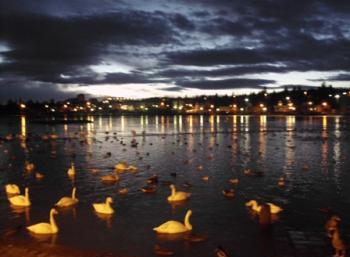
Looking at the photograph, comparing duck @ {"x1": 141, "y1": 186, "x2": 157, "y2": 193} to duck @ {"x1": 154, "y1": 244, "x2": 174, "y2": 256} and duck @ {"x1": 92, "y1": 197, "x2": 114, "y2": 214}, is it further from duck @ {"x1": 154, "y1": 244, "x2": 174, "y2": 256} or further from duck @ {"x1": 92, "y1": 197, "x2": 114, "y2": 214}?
duck @ {"x1": 154, "y1": 244, "x2": 174, "y2": 256}

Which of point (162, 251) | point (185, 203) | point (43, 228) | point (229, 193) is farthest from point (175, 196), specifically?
point (43, 228)

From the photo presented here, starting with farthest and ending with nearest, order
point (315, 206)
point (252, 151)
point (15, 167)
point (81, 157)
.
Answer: point (252, 151), point (81, 157), point (15, 167), point (315, 206)

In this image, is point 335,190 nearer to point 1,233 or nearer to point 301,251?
point 301,251

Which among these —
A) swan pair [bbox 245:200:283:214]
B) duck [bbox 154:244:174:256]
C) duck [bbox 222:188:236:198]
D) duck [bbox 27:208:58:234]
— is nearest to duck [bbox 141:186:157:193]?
duck [bbox 222:188:236:198]

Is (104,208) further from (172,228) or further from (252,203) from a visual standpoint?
(252,203)

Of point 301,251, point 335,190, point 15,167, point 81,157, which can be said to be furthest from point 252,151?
point 301,251

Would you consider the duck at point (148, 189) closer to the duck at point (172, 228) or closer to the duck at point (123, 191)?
the duck at point (123, 191)

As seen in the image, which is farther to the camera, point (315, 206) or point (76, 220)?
point (315, 206)

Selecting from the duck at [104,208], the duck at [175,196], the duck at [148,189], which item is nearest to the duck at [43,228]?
the duck at [104,208]

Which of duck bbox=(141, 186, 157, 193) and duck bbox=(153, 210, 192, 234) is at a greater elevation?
duck bbox=(141, 186, 157, 193)

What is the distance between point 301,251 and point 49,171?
72.4ft

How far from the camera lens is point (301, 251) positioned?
14047mm

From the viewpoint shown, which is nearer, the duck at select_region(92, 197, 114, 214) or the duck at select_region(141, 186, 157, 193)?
the duck at select_region(92, 197, 114, 214)

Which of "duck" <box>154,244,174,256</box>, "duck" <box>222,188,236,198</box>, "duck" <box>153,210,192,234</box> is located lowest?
"duck" <box>154,244,174,256</box>
